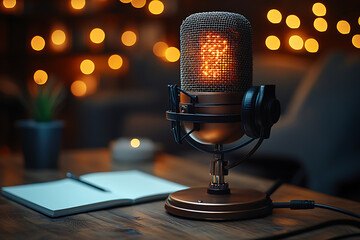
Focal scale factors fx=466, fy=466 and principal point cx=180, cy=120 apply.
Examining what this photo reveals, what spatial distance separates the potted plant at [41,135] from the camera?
125cm

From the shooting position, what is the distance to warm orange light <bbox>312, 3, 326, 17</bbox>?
7.14ft

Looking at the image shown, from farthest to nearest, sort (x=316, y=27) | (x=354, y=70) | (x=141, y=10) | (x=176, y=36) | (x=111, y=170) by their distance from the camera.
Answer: (x=141, y=10) < (x=176, y=36) < (x=316, y=27) < (x=354, y=70) < (x=111, y=170)

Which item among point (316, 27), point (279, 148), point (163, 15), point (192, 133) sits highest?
point (163, 15)

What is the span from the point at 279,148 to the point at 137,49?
7.74 ft

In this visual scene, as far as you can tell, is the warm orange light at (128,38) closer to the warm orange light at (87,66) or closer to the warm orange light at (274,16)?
the warm orange light at (87,66)

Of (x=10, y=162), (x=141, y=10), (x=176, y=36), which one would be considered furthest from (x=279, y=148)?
(x=141, y=10)

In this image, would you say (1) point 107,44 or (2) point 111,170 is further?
(1) point 107,44

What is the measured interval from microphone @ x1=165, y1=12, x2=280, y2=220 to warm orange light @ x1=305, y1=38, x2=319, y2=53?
160 centimetres

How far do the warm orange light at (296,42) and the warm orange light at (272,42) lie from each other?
3.3 inches

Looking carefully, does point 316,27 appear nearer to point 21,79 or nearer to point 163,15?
point 163,15

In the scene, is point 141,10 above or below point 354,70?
above

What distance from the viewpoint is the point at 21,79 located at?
409cm

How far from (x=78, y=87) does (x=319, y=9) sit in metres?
2.61

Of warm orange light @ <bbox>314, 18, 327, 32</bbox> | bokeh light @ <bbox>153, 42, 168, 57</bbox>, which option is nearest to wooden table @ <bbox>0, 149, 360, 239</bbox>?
warm orange light @ <bbox>314, 18, 327, 32</bbox>
